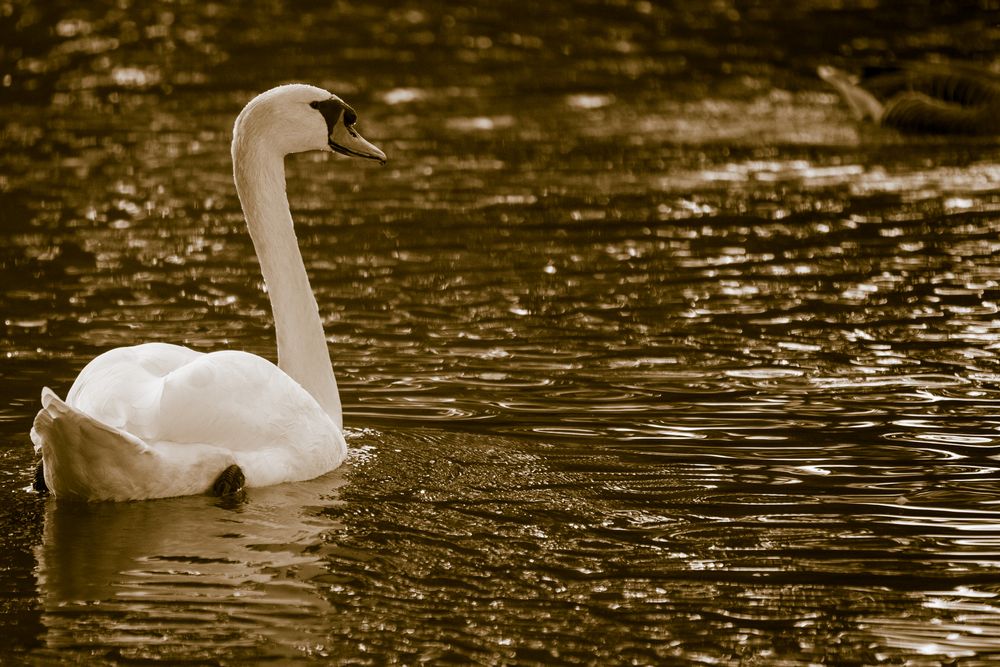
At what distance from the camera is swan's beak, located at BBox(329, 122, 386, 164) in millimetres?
9391

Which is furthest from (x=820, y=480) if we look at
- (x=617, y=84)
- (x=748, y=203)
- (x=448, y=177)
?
(x=617, y=84)

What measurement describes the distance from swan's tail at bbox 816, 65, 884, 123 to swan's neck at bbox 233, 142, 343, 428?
39.9 feet

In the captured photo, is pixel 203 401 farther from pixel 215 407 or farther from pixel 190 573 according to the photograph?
pixel 190 573

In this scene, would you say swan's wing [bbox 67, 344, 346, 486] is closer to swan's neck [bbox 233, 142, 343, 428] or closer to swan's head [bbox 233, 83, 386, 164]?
swan's neck [bbox 233, 142, 343, 428]

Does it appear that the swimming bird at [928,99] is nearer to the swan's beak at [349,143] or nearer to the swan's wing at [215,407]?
the swan's beak at [349,143]

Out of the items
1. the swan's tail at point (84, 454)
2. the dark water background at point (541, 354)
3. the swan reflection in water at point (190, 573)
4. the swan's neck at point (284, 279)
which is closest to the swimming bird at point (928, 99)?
the dark water background at point (541, 354)

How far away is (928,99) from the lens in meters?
20.2

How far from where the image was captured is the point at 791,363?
10852mm

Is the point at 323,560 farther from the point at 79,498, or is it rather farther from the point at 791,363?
the point at 791,363

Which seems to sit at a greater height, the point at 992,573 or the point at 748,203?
the point at 748,203

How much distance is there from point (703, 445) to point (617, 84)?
13546 millimetres

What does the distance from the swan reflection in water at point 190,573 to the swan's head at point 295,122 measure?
1.75 meters

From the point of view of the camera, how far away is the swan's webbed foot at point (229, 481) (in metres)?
8.04

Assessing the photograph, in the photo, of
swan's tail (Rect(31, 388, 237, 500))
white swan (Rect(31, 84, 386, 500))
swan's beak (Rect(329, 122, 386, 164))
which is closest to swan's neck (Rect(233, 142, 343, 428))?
white swan (Rect(31, 84, 386, 500))
